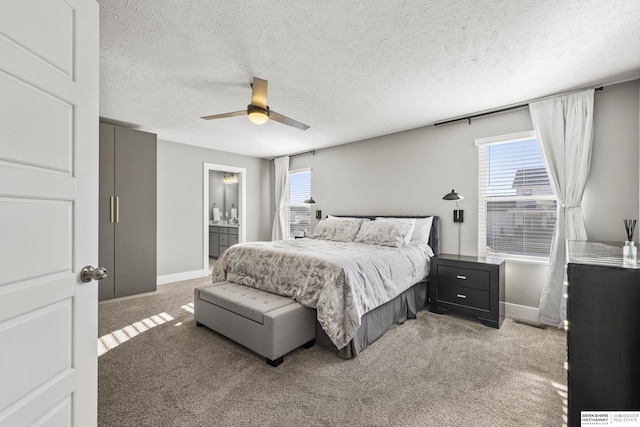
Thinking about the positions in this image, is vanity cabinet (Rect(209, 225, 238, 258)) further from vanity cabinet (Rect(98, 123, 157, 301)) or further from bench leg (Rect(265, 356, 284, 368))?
bench leg (Rect(265, 356, 284, 368))

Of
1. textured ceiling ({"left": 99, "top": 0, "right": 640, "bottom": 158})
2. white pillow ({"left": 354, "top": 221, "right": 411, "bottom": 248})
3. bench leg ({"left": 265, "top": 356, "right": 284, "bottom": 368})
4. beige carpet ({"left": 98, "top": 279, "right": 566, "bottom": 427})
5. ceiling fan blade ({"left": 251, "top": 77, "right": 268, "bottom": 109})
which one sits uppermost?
textured ceiling ({"left": 99, "top": 0, "right": 640, "bottom": 158})

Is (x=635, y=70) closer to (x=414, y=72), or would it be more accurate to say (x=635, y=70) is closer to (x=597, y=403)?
(x=414, y=72)

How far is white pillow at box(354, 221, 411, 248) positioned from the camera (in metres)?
3.52

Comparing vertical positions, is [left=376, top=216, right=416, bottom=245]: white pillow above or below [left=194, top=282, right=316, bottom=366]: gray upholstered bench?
above

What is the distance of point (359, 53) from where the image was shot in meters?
2.20

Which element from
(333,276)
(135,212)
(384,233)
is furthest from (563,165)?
(135,212)

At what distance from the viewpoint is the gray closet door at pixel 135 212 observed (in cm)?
378

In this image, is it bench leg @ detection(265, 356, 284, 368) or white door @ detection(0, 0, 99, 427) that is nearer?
white door @ detection(0, 0, 99, 427)

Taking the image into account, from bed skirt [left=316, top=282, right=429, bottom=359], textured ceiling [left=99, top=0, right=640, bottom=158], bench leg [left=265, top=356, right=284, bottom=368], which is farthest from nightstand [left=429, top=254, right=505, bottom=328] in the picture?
bench leg [left=265, top=356, right=284, bottom=368]

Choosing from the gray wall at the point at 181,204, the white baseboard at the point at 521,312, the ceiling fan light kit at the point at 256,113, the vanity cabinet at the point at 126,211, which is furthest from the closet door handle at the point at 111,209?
the white baseboard at the point at 521,312

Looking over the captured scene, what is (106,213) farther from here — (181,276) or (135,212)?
(181,276)

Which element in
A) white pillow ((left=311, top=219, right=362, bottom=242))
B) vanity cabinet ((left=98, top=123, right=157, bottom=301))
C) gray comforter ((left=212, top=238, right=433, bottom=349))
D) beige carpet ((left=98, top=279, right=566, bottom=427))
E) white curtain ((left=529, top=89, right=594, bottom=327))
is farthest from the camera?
white pillow ((left=311, top=219, right=362, bottom=242))

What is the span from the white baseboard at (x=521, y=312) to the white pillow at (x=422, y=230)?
119 cm

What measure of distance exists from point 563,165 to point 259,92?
323 centimetres
